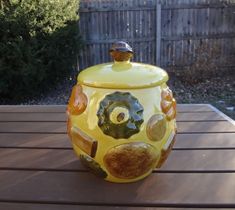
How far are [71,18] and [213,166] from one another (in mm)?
3173

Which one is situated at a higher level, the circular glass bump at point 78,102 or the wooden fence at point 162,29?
the circular glass bump at point 78,102

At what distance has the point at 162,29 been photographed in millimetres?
4539

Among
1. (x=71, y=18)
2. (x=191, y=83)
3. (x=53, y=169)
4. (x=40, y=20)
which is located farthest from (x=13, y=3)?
(x=53, y=169)

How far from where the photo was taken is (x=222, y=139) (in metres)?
1.12

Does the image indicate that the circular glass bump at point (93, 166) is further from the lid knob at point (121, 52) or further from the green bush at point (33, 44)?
the green bush at point (33, 44)

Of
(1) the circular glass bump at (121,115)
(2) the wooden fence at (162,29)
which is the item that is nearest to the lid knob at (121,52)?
(1) the circular glass bump at (121,115)

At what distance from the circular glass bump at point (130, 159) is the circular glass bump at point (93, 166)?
26 mm

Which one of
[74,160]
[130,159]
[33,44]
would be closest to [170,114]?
[130,159]

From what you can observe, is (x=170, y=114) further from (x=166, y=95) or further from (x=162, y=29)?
(x=162, y=29)

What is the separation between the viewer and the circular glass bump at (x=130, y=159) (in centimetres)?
81

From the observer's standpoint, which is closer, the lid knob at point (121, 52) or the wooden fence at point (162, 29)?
the lid knob at point (121, 52)

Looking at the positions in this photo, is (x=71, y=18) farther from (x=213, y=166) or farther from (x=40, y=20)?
(x=213, y=166)

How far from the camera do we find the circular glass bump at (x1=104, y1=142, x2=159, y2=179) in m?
0.81

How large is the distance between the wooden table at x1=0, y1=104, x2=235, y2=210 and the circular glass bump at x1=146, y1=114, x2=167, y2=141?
0.42ft
